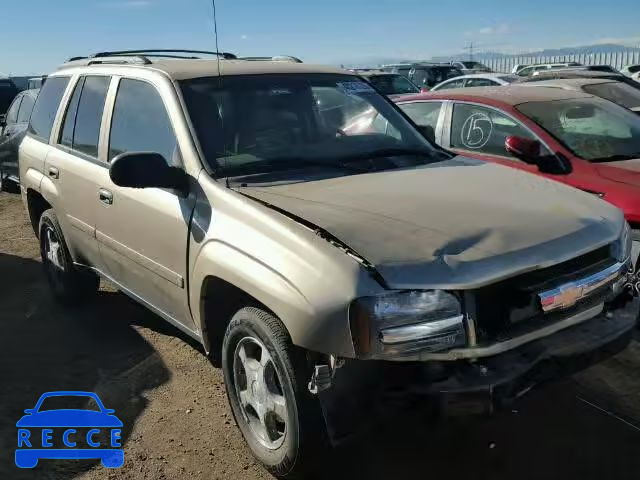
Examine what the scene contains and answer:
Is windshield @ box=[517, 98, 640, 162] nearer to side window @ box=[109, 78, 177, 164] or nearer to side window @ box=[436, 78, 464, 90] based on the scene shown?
side window @ box=[109, 78, 177, 164]

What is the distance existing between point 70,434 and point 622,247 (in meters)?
2.94

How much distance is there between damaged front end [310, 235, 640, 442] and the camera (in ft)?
7.94

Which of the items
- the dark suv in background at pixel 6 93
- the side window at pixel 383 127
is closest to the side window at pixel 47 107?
the side window at pixel 383 127

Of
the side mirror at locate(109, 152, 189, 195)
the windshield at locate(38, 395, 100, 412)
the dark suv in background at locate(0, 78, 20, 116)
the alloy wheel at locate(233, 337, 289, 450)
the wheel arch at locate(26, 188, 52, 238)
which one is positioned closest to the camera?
the alloy wheel at locate(233, 337, 289, 450)

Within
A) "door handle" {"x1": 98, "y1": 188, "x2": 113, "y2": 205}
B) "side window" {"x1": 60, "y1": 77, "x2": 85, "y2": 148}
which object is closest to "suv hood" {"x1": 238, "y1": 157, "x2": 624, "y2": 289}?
"door handle" {"x1": 98, "y1": 188, "x2": 113, "y2": 205}

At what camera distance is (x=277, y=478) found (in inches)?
118

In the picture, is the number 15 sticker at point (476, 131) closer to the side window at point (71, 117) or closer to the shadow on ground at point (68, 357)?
the shadow on ground at point (68, 357)

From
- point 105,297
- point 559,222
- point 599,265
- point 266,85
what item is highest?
point 266,85

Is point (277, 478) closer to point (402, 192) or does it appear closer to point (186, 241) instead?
point (186, 241)

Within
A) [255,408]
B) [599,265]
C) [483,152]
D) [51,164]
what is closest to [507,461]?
[599,265]

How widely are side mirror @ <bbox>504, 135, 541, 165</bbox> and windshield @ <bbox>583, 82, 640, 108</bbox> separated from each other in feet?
10.1

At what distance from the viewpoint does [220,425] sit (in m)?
3.57

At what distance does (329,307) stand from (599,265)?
1.28 m

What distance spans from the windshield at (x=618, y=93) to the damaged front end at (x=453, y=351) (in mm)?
5680
